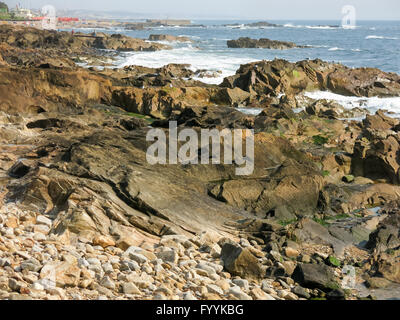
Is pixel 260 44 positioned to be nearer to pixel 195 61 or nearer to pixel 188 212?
pixel 195 61

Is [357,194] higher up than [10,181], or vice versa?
[10,181]

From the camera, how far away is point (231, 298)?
683 cm

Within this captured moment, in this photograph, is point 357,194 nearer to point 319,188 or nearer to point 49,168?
point 319,188

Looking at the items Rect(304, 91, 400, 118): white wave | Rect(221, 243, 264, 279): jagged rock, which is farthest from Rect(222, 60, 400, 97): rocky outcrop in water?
Rect(221, 243, 264, 279): jagged rock

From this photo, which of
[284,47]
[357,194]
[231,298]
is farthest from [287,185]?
[284,47]

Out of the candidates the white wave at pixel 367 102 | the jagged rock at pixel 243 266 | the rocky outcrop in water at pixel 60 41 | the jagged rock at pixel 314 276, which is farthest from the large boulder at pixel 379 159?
the rocky outcrop in water at pixel 60 41

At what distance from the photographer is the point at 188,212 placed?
9.68 metres

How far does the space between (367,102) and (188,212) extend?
65.3ft

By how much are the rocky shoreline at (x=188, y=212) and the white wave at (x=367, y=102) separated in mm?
8622

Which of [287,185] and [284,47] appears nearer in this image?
[287,185]

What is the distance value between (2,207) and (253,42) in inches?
2429

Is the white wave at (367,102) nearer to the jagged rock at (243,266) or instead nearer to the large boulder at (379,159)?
the large boulder at (379,159)

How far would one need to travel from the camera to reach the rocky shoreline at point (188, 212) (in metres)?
7.02

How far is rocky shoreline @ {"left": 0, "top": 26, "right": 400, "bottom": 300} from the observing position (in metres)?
7.02
